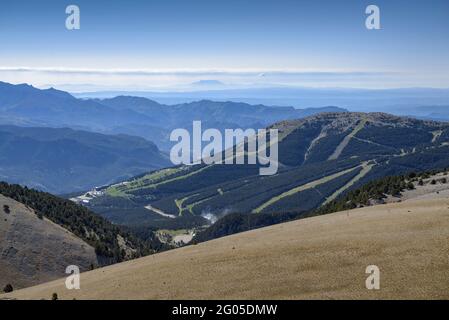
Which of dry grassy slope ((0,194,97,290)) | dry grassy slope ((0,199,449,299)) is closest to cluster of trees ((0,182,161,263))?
dry grassy slope ((0,194,97,290))

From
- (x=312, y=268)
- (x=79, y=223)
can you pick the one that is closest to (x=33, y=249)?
(x=79, y=223)

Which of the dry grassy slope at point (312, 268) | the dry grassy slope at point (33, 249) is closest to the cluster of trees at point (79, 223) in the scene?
the dry grassy slope at point (33, 249)

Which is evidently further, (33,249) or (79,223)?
(79,223)

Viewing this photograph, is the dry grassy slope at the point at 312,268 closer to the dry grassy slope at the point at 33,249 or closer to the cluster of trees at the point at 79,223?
the dry grassy slope at the point at 33,249

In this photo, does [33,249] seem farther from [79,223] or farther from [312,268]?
[312,268]

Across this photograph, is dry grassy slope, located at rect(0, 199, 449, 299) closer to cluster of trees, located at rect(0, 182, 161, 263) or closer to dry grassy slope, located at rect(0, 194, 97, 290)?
dry grassy slope, located at rect(0, 194, 97, 290)
